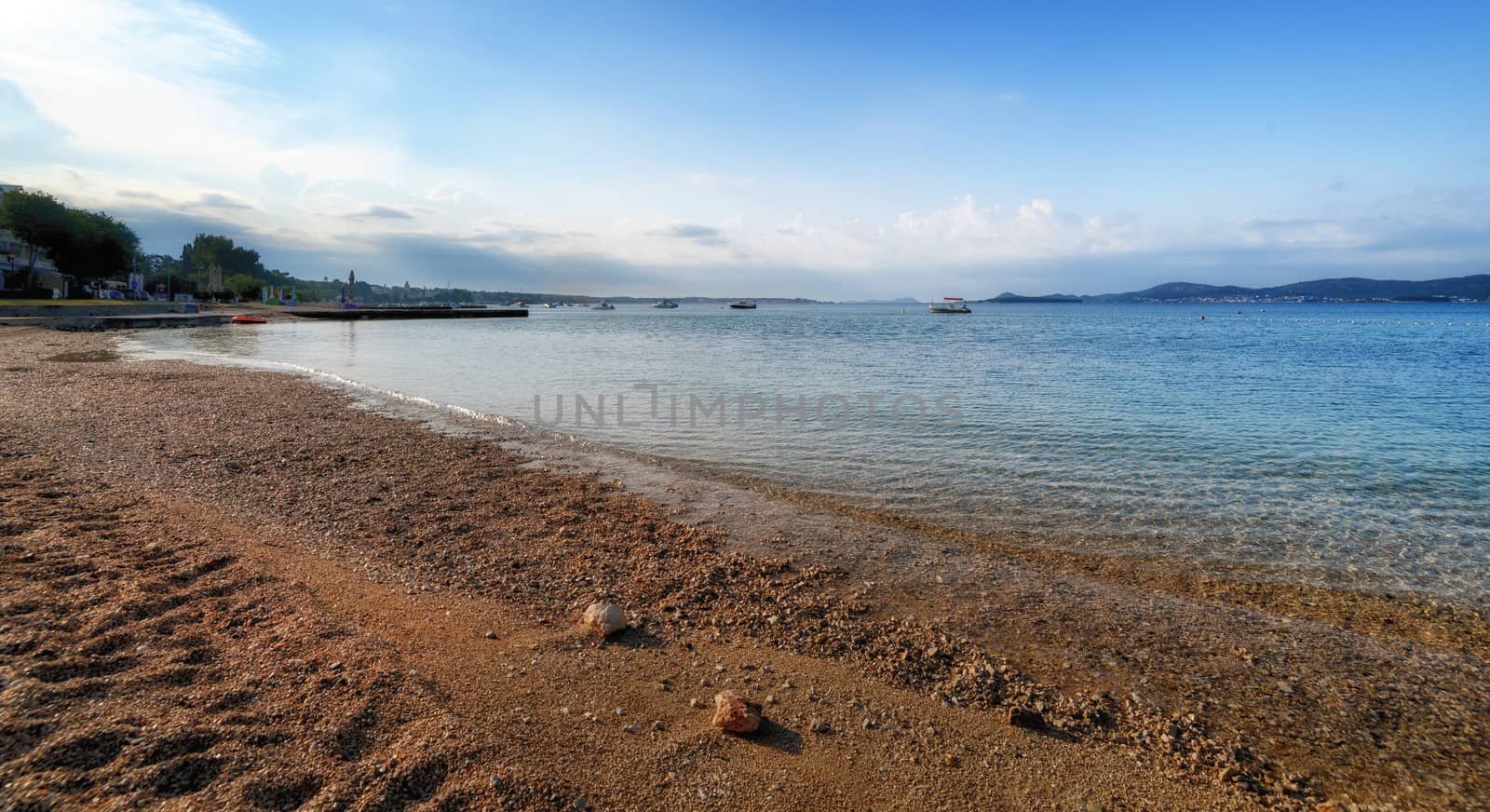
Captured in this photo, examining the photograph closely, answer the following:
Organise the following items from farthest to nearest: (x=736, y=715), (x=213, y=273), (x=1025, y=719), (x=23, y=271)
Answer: (x=213, y=273) → (x=23, y=271) → (x=1025, y=719) → (x=736, y=715)

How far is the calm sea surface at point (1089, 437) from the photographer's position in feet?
30.3

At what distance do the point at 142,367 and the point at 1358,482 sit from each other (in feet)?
113

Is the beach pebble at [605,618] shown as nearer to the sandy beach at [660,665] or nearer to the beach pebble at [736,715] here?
the sandy beach at [660,665]

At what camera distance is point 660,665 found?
199 inches

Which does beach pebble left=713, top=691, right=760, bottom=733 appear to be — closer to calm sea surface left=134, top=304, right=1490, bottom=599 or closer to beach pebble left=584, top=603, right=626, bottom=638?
beach pebble left=584, top=603, right=626, bottom=638

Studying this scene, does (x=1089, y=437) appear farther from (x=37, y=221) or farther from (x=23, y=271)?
(x=23, y=271)

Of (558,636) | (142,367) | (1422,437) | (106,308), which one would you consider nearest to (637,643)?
(558,636)

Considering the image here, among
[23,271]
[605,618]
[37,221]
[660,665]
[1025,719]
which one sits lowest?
[1025,719]

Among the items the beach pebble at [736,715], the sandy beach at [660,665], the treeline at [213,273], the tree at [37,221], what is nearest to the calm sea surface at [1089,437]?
the sandy beach at [660,665]

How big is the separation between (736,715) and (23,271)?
10798 cm

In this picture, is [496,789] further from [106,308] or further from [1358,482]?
[106,308]

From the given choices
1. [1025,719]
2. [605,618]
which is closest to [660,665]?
[605,618]

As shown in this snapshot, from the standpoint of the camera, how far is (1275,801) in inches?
155

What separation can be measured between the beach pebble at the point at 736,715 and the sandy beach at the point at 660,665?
85mm
